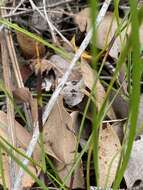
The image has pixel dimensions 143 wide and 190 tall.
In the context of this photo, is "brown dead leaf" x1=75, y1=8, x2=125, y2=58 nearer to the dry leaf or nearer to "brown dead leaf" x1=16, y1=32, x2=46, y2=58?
"brown dead leaf" x1=16, y1=32, x2=46, y2=58

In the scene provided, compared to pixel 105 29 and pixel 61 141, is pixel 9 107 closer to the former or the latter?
pixel 61 141

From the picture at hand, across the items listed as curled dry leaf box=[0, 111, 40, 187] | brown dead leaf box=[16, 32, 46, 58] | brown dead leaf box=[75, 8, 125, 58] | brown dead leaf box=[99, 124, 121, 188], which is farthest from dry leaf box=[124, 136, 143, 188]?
brown dead leaf box=[16, 32, 46, 58]

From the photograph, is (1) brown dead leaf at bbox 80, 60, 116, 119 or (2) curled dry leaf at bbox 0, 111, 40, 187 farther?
(1) brown dead leaf at bbox 80, 60, 116, 119

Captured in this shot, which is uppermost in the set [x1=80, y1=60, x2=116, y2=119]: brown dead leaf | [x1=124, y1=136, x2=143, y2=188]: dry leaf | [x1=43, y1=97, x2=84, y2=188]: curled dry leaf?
[x1=80, y1=60, x2=116, y2=119]: brown dead leaf

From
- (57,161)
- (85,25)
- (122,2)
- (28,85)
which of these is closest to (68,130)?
(57,161)

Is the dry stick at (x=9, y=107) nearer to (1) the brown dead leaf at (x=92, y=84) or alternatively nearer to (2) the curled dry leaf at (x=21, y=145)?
(2) the curled dry leaf at (x=21, y=145)

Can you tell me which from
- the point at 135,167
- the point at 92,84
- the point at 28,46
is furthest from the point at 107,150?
the point at 28,46

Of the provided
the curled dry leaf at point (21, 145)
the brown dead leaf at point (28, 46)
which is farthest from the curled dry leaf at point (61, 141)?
the brown dead leaf at point (28, 46)
